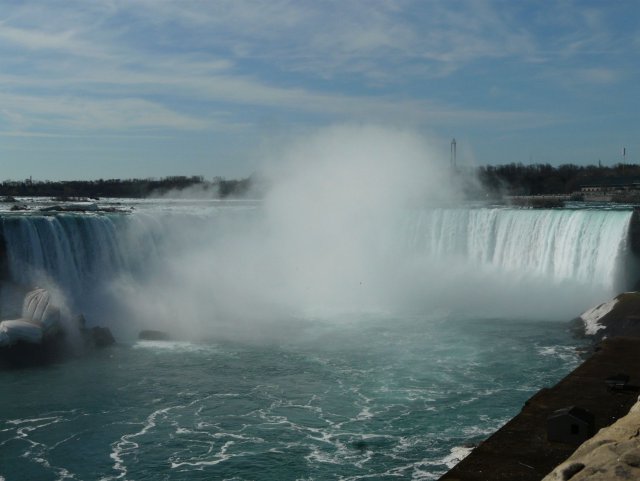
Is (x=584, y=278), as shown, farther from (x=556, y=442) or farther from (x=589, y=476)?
(x=589, y=476)

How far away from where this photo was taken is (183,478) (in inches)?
452

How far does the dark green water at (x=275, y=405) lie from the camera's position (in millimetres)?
12039

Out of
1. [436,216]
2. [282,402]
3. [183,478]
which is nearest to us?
[183,478]

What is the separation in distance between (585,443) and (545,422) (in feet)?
8.72

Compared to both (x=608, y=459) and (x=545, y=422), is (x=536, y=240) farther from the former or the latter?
(x=608, y=459)

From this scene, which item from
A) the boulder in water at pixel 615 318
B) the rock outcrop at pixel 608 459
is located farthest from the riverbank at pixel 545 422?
the boulder in water at pixel 615 318

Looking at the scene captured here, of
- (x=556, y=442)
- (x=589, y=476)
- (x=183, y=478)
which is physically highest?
(x=589, y=476)

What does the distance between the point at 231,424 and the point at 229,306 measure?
43.9 ft

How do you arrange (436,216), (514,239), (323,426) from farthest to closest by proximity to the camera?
1. (436,216)
2. (514,239)
3. (323,426)

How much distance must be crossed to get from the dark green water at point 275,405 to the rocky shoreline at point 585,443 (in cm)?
166

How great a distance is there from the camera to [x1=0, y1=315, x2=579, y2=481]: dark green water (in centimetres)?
1204

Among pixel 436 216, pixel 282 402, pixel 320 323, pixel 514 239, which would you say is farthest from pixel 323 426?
pixel 436 216

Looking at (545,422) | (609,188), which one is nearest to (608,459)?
(545,422)

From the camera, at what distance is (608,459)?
275 inches
